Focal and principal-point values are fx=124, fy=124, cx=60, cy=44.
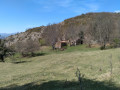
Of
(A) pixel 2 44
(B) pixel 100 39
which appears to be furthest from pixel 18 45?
(B) pixel 100 39

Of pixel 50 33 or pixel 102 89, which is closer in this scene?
pixel 102 89

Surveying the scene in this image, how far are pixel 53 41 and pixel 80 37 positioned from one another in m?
16.5

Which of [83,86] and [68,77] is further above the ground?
[83,86]

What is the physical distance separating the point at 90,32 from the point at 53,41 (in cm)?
1768

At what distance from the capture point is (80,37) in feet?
210

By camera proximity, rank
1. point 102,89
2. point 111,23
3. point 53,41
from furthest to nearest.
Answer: point 53,41, point 111,23, point 102,89

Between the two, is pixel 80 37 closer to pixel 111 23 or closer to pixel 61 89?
pixel 111 23

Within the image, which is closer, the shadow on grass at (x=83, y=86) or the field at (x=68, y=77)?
the shadow on grass at (x=83, y=86)

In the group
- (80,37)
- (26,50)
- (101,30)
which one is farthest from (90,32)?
(26,50)

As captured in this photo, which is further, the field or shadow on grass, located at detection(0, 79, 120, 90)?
the field

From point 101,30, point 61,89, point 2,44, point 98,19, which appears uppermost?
point 98,19

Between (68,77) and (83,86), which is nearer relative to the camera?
(83,86)

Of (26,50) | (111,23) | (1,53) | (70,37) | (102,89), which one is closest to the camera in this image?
(102,89)

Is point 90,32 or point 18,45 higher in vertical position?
point 90,32
